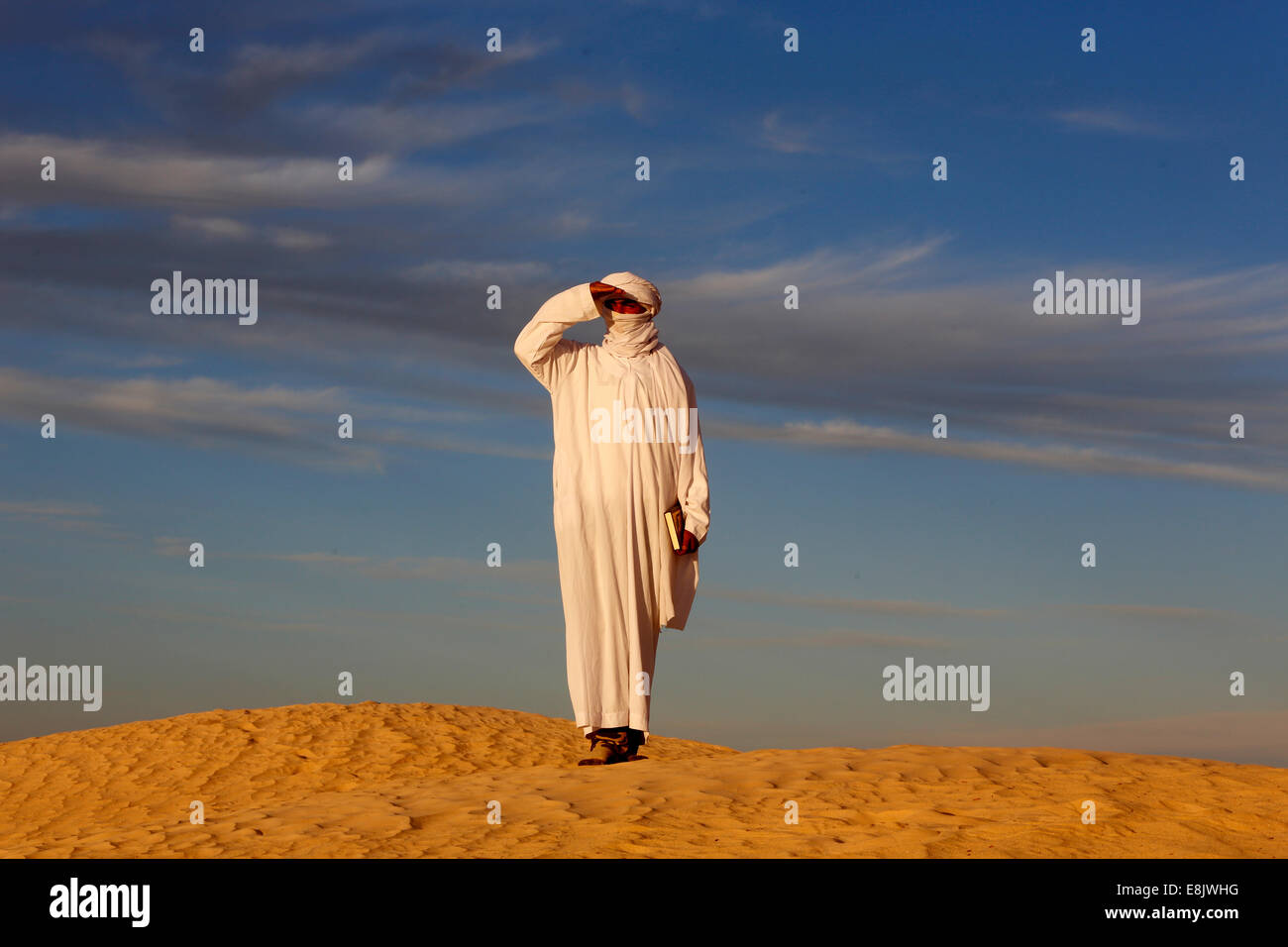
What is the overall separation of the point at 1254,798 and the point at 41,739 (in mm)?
14695

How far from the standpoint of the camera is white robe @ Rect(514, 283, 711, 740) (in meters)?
9.94

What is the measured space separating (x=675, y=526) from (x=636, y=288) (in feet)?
6.59

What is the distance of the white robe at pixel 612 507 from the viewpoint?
32.6ft

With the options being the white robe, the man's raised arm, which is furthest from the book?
the man's raised arm

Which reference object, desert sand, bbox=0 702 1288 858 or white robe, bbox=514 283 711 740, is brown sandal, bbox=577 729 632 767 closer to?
white robe, bbox=514 283 711 740

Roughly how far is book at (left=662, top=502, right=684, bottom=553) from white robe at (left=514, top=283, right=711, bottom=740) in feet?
0.24

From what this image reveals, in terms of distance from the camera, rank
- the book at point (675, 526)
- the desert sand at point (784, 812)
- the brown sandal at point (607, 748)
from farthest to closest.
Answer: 1. the book at point (675, 526)
2. the brown sandal at point (607, 748)
3. the desert sand at point (784, 812)

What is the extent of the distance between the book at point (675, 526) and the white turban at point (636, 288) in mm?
1727

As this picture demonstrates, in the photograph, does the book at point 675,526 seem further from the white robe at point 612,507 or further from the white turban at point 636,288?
the white turban at point 636,288

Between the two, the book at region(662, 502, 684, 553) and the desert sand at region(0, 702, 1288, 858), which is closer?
the desert sand at region(0, 702, 1288, 858)

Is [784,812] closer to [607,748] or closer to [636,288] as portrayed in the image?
[607,748]

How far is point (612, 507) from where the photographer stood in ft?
33.0

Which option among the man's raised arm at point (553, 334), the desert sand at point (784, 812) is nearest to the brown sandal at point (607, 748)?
the desert sand at point (784, 812)

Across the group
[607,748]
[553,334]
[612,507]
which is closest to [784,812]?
[607,748]
